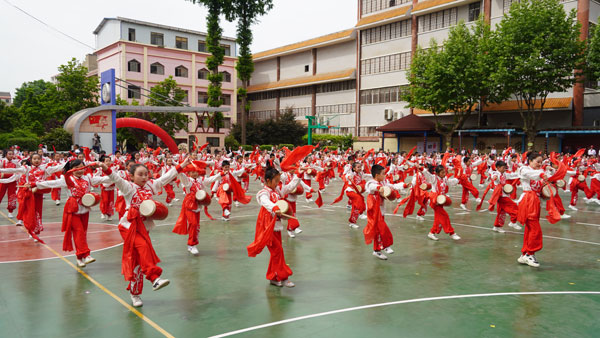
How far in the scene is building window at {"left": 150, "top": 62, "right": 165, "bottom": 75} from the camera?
5266 cm

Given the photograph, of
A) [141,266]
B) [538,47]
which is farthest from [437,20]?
[141,266]

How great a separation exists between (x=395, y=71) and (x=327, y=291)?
1551 inches

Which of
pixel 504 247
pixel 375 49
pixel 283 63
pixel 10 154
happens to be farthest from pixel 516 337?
pixel 283 63

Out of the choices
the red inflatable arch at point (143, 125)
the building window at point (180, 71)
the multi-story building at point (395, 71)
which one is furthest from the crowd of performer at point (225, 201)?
the building window at point (180, 71)

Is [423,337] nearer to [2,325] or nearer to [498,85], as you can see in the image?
[2,325]

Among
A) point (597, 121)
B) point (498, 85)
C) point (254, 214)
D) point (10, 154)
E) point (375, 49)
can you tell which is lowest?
point (254, 214)

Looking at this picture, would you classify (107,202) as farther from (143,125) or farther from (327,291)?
(143,125)

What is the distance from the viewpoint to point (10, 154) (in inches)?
457

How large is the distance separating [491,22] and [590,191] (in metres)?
24.6

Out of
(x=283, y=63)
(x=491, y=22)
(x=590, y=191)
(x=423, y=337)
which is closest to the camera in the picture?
(x=423, y=337)

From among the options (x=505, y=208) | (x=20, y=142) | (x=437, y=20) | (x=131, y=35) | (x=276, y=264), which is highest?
(x=131, y=35)

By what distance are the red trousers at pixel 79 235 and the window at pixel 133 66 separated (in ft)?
156

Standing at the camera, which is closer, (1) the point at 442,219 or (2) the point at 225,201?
(1) the point at 442,219

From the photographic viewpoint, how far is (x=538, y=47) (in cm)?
2775
